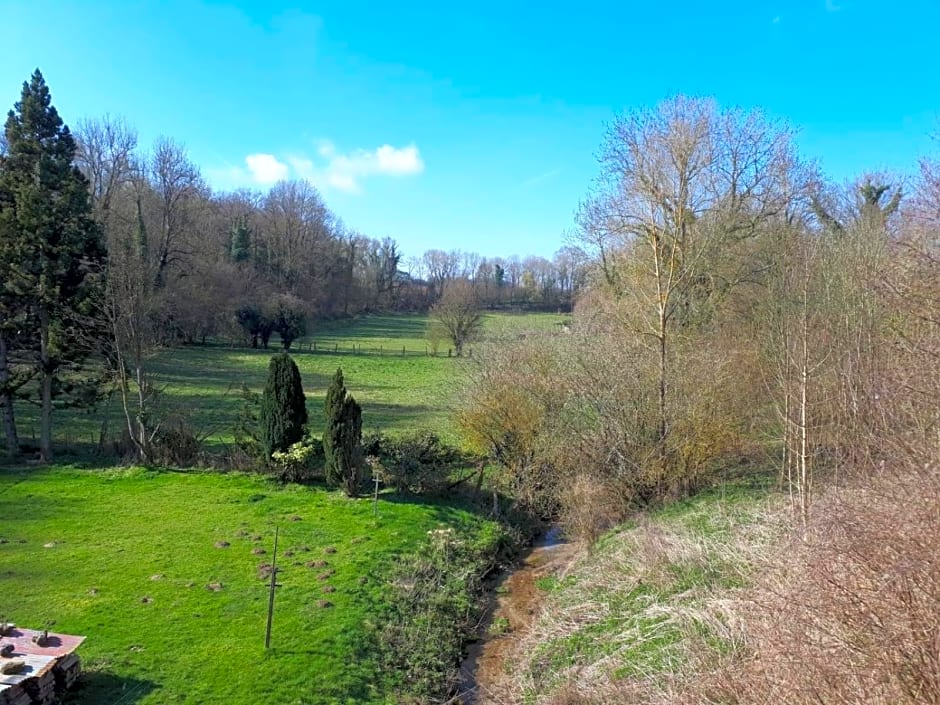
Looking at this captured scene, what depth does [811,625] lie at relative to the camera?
4.88 m

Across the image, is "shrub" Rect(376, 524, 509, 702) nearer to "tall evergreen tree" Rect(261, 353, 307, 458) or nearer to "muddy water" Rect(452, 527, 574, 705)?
"muddy water" Rect(452, 527, 574, 705)

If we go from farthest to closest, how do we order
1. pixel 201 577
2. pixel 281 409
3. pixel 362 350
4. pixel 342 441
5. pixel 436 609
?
1. pixel 362 350
2. pixel 281 409
3. pixel 342 441
4. pixel 436 609
5. pixel 201 577

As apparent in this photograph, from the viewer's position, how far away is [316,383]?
3156 centimetres

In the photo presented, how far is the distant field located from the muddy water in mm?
5608

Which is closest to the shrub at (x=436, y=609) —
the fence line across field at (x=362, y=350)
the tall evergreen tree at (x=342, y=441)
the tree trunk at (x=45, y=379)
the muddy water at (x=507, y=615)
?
the muddy water at (x=507, y=615)

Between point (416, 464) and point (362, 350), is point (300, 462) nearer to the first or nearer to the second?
point (416, 464)

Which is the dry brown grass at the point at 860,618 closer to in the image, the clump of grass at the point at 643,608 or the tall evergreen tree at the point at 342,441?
the clump of grass at the point at 643,608

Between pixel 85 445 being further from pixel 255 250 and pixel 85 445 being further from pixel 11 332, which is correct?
pixel 255 250

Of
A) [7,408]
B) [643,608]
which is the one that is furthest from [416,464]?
[7,408]

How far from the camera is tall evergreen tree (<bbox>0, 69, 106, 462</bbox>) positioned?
15781mm

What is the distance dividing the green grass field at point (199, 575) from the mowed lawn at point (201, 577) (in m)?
0.03

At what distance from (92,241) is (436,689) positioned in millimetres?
15743

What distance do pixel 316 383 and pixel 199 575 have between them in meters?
21.5

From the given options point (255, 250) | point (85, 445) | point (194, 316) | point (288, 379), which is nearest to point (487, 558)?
point (288, 379)
